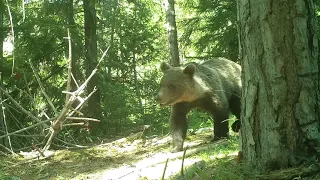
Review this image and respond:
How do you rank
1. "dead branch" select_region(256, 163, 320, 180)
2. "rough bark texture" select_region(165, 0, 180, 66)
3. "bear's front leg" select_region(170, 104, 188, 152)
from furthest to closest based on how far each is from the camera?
"rough bark texture" select_region(165, 0, 180, 66)
"bear's front leg" select_region(170, 104, 188, 152)
"dead branch" select_region(256, 163, 320, 180)

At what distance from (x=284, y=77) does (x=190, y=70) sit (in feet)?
12.1

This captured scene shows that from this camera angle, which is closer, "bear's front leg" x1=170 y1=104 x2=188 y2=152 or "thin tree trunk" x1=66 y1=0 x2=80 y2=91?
"bear's front leg" x1=170 y1=104 x2=188 y2=152

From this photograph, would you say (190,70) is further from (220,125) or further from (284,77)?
(284,77)

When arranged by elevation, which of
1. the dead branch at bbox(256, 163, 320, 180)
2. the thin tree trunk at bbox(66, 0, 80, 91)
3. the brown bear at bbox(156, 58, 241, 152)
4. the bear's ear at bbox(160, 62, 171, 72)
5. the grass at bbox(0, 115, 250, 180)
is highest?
the thin tree trunk at bbox(66, 0, 80, 91)

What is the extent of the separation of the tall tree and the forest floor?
9.78 feet

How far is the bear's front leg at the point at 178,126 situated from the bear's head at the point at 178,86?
16 centimetres

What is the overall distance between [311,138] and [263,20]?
1098 millimetres

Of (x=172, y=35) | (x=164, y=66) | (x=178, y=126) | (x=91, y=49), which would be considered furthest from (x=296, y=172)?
(x=172, y=35)

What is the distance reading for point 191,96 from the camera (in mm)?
6930

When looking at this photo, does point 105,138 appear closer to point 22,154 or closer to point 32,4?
point 22,154

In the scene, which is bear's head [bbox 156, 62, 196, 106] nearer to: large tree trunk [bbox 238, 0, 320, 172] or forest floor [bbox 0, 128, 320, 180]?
forest floor [bbox 0, 128, 320, 180]

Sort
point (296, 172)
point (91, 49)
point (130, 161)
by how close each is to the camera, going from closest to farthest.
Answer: point (296, 172) < point (130, 161) < point (91, 49)

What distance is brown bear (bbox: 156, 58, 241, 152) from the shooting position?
666cm

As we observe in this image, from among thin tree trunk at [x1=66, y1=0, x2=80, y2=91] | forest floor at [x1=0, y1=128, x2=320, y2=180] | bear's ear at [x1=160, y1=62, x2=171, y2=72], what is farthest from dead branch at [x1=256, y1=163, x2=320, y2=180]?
thin tree trunk at [x1=66, y1=0, x2=80, y2=91]
